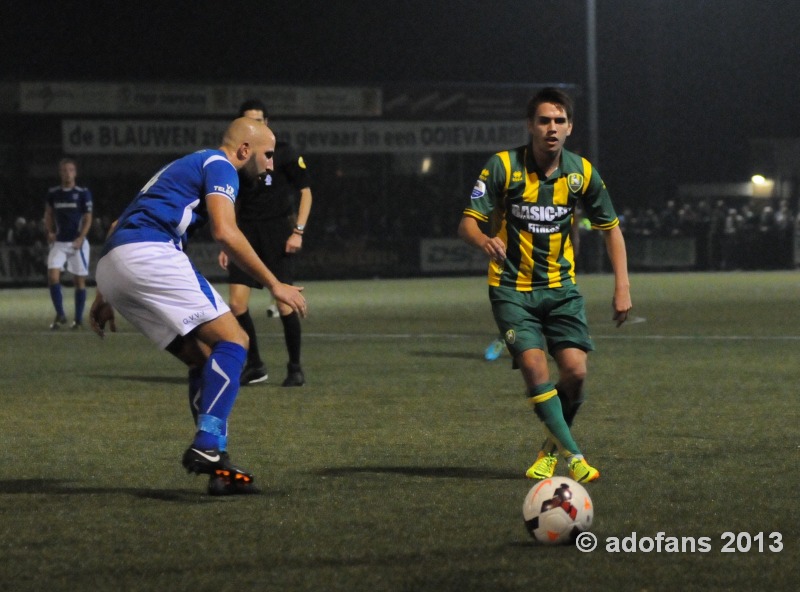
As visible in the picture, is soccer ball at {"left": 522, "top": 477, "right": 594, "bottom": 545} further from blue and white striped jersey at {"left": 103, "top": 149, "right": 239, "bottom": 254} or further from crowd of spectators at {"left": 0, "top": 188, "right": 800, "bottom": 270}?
crowd of spectators at {"left": 0, "top": 188, "right": 800, "bottom": 270}

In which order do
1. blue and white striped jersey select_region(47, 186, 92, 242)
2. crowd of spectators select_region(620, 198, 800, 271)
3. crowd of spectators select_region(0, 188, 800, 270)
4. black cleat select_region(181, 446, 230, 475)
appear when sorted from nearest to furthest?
1. black cleat select_region(181, 446, 230, 475)
2. blue and white striped jersey select_region(47, 186, 92, 242)
3. crowd of spectators select_region(0, 188, 800, 270)
4. crowd of spectators select_region(620, 198, 800, 271)

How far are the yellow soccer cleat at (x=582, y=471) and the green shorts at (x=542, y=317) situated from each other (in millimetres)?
572

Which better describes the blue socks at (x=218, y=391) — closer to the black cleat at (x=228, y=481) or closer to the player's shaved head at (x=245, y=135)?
the black cleat at (x=228, y=481)

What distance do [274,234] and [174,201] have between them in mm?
4567

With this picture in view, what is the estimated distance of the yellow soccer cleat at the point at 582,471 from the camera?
657 cm

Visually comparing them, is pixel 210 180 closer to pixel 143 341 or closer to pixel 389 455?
pixel 389 455

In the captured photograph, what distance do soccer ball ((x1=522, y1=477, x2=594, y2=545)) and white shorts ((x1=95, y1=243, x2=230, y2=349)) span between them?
6.08 feet

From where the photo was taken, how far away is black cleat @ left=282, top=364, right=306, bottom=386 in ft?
36.0

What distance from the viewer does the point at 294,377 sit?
10977 mm

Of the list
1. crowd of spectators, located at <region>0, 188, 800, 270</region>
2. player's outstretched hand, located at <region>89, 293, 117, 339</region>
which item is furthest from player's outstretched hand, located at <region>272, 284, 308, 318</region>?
crowd of spectators, located at <region>0, 188, 800, 270</region>

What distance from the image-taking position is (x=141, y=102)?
1283 inches

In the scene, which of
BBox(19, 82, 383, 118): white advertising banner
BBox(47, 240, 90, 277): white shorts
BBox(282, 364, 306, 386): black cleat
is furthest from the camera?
BBox(19, 82, 383, 118): white advertising banner

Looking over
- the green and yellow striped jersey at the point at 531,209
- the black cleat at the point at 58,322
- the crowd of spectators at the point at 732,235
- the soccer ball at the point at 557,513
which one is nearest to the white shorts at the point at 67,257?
the black cleat at the point at 58,322

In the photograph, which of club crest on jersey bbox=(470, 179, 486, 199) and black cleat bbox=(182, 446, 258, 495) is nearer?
black cleat bbox=(182, 446, 258, 495)
